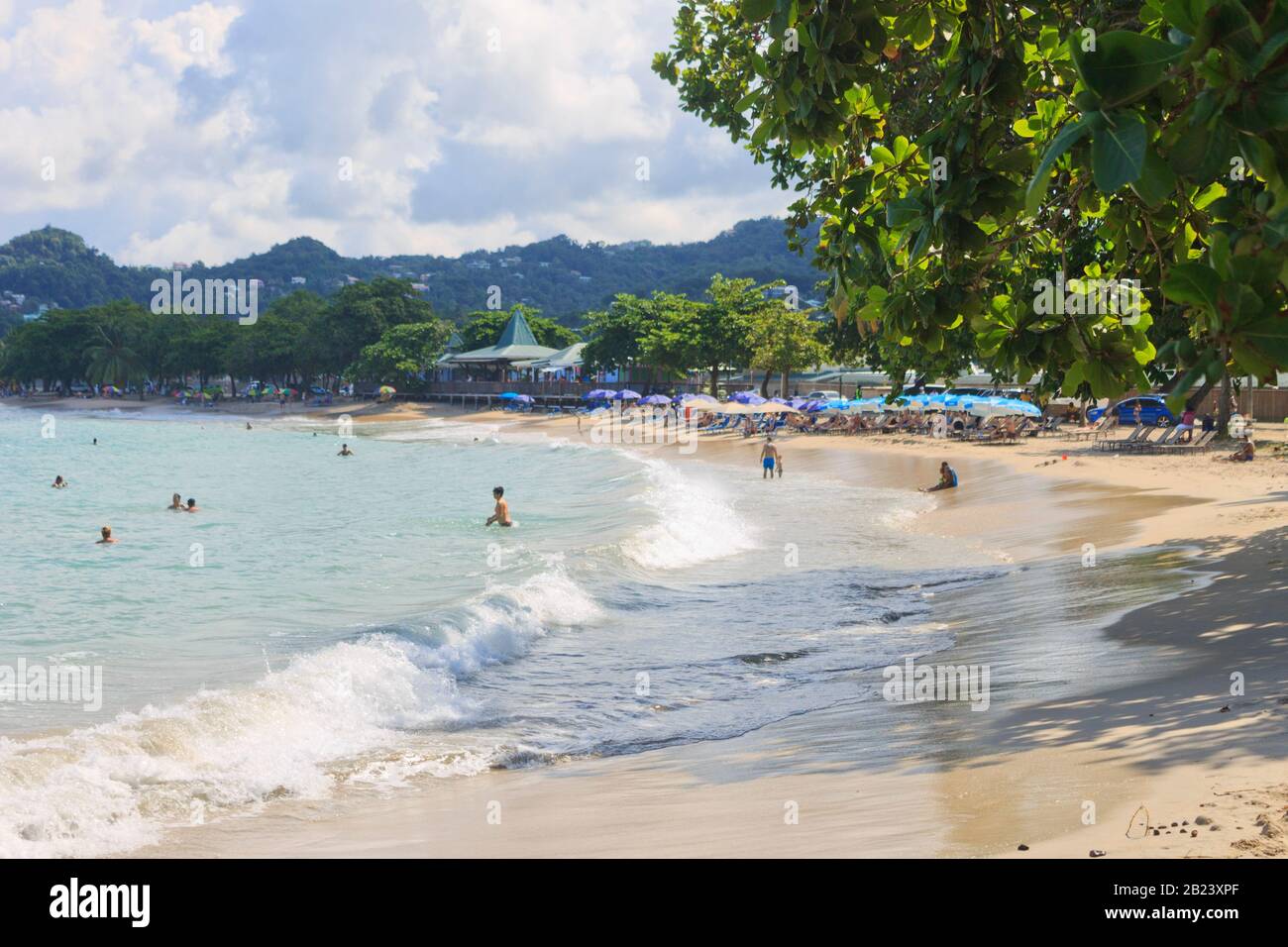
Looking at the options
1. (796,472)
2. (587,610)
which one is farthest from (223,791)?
(796,472)

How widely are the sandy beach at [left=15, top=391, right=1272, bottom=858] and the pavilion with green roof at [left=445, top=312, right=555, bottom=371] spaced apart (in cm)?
8525

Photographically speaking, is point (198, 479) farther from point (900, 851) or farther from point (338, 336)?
point (338, 336)

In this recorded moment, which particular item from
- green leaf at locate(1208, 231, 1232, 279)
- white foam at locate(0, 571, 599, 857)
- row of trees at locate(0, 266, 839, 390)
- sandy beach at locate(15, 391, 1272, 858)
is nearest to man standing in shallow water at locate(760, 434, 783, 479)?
row of trees at locate(0, 266, 839, 390)

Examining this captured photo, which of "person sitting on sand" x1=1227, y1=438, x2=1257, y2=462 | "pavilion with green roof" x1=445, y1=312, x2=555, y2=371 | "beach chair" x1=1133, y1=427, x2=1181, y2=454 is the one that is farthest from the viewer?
"pavilion with green roof" x1=445, y1=312, x2=555, y2=371

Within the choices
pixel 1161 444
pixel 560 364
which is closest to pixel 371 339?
pixel 560 364

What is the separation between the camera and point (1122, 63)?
2502 millimetres

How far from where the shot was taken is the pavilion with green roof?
96000 mm

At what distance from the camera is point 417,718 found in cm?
1031

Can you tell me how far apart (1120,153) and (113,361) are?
14132cm

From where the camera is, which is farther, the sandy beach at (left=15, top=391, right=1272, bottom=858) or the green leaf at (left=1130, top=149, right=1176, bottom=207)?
the sandy beach at (left=15, top=391, right=1272, bottom=858)

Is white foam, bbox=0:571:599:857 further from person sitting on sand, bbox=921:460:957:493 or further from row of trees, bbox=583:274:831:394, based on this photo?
row of trees, bbox=583:274:831:394

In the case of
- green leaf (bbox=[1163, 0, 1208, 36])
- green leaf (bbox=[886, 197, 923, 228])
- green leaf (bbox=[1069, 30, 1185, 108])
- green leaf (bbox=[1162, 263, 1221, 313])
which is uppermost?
green leaf (bbox=[1163, 0, 1208, 36])

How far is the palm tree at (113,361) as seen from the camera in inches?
5103

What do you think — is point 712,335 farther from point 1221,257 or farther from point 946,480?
point 1221,257
